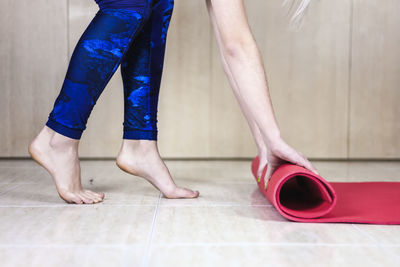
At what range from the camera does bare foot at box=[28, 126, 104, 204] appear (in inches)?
49.5

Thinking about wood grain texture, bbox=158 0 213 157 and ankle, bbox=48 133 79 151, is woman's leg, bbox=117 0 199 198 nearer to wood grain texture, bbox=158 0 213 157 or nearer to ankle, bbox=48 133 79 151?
ankle, bbox=48 133 79 151

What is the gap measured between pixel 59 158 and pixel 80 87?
9.2 inches

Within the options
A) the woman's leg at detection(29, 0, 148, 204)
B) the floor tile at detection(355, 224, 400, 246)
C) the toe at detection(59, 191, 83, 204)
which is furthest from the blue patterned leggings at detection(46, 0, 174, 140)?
the floor tile at detection(355, 224, 400, 246)

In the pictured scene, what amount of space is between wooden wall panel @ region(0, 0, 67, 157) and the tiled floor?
1.18 m

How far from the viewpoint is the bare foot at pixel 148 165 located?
139 centimetres

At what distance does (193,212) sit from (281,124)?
5.33 ft

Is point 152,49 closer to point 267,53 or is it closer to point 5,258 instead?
point 5,258

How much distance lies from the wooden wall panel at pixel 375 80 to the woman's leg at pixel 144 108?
1681 mm

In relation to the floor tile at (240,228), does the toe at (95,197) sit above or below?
below

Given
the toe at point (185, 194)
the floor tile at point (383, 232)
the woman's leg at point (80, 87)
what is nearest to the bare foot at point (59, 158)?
the woman's leg at point (80, 87)

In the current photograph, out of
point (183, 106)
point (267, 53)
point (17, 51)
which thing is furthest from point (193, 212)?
point (17, 51)

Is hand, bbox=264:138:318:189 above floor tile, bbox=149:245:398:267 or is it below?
above

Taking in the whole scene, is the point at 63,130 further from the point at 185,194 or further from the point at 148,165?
the point at 185,194

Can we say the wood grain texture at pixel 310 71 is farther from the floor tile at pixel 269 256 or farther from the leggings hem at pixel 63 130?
the floor tile at pixel 269 256
